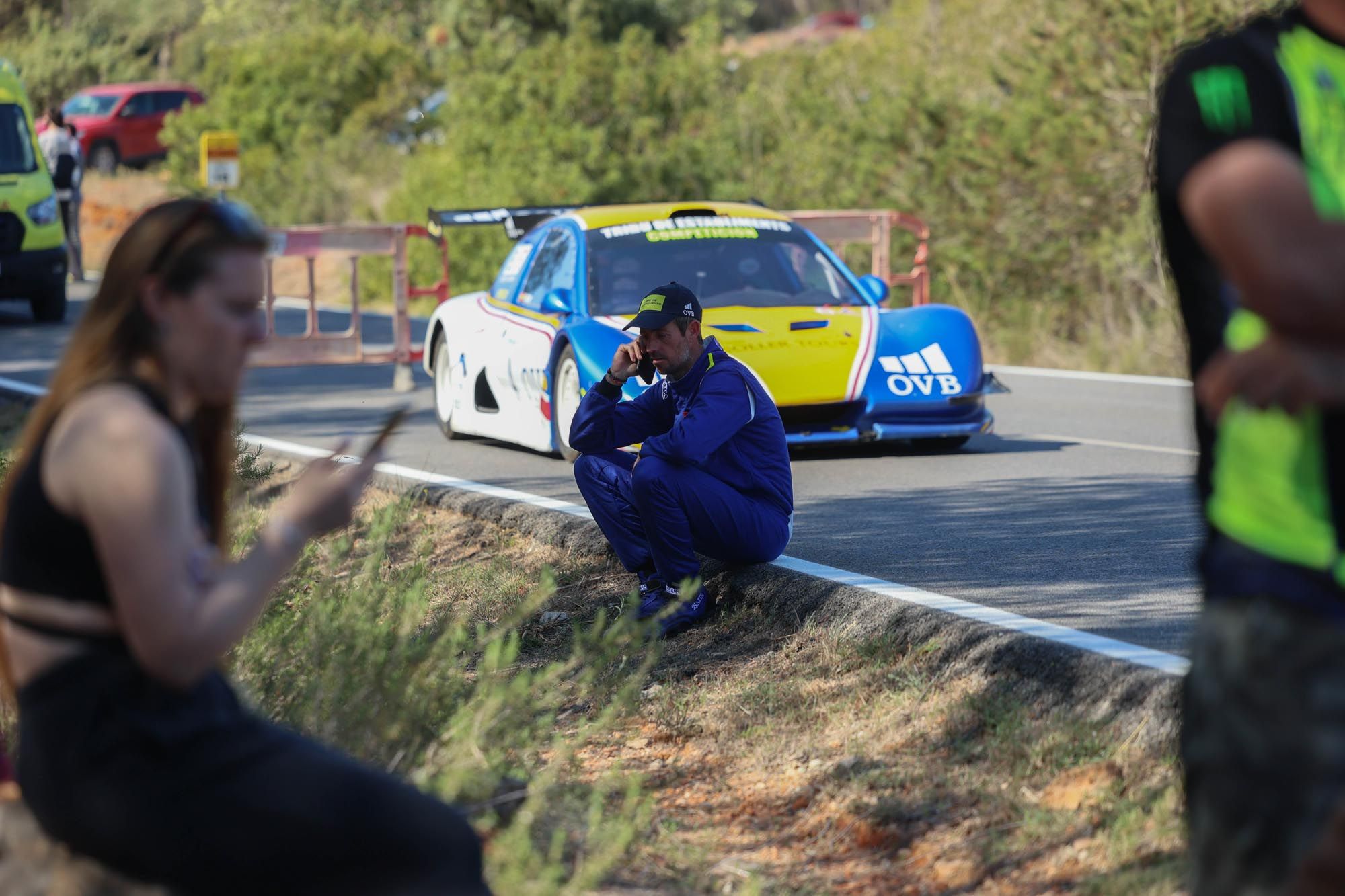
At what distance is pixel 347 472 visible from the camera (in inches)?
119

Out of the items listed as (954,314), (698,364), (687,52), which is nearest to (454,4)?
(687,52)

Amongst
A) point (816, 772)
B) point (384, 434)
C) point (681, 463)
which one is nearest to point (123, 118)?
point (681, 463)

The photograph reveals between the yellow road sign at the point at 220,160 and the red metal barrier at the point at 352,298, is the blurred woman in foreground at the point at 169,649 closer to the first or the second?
the red metal barrier at the point at 352,298

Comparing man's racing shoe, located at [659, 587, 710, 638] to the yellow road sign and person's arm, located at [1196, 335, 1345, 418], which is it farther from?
the yellow road sign

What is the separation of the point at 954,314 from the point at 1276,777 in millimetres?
8833

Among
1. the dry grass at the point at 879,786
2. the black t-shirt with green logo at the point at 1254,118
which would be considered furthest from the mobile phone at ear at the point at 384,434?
the black t-shirt with green logo at the point at 1254,118

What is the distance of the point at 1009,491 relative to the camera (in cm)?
980

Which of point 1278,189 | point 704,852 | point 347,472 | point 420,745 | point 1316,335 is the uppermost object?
point 1278,189

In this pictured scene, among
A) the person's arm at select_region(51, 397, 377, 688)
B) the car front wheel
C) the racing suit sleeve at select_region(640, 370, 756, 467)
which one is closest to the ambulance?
the car front wheel

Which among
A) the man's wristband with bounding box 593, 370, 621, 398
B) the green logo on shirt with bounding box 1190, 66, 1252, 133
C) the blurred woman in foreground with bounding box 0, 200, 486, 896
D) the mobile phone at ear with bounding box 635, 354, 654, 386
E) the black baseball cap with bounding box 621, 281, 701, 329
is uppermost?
the green logo on shirt with bounding box 1190, 66, 1252, 133

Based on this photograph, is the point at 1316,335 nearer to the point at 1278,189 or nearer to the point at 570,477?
the point at 1278,189

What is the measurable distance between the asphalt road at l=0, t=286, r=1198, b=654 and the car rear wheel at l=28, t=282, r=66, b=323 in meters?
5.54

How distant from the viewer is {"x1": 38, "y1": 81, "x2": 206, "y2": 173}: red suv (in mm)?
42062

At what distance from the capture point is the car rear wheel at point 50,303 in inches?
862
